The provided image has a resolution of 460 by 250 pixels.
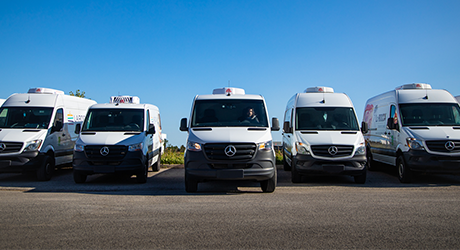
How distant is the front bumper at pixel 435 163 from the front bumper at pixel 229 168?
15.7 feet

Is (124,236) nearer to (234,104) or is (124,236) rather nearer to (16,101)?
(234,104)

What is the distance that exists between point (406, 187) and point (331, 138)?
241cm

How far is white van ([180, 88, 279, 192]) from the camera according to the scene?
8.98m

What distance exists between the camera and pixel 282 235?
547cm

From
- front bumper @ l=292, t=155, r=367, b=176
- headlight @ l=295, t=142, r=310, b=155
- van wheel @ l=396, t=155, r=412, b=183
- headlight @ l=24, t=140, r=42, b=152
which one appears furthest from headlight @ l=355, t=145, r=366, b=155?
headlight @ l=24, t=140, r=42, b=152

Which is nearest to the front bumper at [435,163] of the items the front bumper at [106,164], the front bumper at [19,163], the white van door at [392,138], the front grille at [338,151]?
the white van door at [392,138]

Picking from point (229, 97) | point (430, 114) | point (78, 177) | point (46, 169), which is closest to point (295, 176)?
point (229, 97)

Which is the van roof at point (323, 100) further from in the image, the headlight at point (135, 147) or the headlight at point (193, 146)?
the headlight at point (135, 147)

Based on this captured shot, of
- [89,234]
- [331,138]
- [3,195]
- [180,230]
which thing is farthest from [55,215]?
[331,138]

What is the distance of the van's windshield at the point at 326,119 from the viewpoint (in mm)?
11906

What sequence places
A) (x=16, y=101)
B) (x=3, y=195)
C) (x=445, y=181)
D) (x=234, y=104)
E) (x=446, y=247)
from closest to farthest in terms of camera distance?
(x=446, y=247) → (x=3, y=195) → (x=234, y=104) → (x=445, y=181) → (x=16, y=101)

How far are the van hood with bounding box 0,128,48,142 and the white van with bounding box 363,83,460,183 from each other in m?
11.0

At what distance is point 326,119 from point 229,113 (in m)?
3.53

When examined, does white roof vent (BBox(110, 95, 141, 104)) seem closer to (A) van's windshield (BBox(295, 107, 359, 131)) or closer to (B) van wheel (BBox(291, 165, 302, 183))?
(A) van's windshield (BBox(295, 107, 359, 131))
